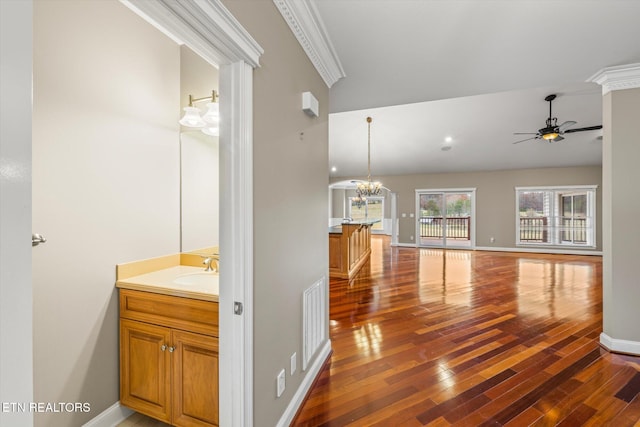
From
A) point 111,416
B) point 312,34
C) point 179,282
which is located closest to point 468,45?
point 312,34

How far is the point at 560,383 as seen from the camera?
2.10 metres

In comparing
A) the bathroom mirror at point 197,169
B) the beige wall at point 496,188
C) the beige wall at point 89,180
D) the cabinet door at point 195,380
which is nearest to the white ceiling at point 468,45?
the bathroom mirror at point 197,169

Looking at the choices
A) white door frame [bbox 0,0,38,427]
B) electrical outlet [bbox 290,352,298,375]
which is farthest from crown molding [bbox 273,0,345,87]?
electrical outlet [bbox 290,352,298,375]

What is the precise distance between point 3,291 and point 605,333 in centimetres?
409

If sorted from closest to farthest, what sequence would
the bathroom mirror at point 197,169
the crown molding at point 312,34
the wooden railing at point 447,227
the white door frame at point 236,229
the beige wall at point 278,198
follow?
the white door frame at point 236,229
the beige wall at point 278,198
the crown molding at point 312,34
the bathroom mirror at point 197,169
the wooden railing at point 447,227

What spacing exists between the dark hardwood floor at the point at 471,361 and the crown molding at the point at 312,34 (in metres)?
2.49

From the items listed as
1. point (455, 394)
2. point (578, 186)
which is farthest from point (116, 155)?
point (578, 186)

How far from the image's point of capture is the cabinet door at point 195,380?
148 centimetres

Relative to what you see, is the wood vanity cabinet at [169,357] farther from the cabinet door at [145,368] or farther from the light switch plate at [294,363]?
the light switch plate at [294,363]

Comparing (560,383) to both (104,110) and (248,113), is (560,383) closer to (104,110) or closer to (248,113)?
(248,113)

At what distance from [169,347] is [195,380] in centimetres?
24

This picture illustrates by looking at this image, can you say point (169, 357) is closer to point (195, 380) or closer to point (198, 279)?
point (195, 380)

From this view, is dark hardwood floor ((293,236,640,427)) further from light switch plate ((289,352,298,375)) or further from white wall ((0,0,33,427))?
white wall ((0,0,33,427))

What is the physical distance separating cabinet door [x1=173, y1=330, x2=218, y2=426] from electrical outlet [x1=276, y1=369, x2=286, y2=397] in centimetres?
33
